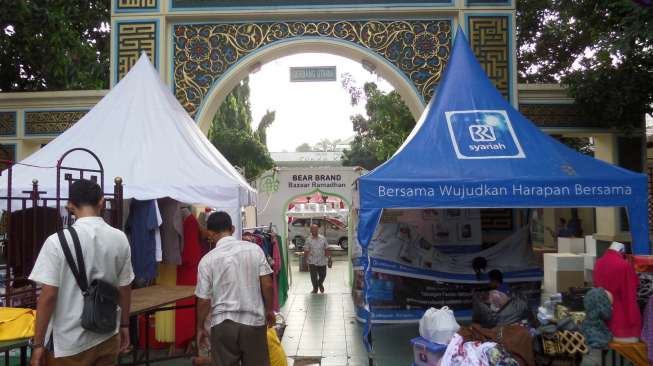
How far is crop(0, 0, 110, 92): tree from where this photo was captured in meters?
8.71

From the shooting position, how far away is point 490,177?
5.65 m

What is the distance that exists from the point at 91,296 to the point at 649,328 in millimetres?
4594

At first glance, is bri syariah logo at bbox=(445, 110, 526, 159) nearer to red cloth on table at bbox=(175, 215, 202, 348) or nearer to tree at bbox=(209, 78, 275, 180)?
red cloth on table at bbox=(175, 215, 202, 348)

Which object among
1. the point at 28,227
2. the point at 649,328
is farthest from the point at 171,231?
the point at 649,328

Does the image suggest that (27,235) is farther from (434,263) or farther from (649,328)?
(649,328)

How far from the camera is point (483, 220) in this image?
8789 millimetres

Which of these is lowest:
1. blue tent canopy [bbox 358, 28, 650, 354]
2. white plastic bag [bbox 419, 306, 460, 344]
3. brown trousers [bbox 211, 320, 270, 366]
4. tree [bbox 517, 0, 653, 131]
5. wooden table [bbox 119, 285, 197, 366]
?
white plastic bag [bbox 419, 306, 460, 344]

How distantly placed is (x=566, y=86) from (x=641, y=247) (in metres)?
3.41

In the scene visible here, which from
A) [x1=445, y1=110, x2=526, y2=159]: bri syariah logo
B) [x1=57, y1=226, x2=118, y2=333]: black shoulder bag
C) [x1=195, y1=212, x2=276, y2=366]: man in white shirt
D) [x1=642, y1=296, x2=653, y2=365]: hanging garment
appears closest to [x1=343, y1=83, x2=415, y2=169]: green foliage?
[x1=445, y1=110, x2=526, y2=159]: bri syariah logo

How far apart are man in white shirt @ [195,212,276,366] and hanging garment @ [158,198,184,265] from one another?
9.24ft

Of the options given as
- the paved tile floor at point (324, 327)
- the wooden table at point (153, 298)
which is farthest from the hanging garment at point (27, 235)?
the paved tile floor at point (324, 327)

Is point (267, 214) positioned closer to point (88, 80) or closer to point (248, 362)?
point (88, 80)

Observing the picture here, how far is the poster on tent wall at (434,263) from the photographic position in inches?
320

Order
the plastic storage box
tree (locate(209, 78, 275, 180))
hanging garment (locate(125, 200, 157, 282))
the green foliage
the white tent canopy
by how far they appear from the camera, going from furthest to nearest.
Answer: tree (locate(209, 78, 275, 180)), the green foliage, hanging garment (locate(125, 200, 157, 282)), the white tent canopy, the plastic storage box
